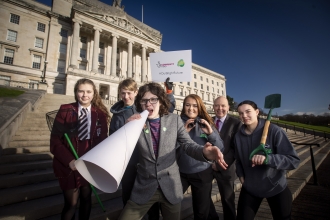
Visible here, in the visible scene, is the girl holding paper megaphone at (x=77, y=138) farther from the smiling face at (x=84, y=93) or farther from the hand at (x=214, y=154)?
the hand at (x=214, y=154)

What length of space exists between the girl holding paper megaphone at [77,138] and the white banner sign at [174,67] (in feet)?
4.74

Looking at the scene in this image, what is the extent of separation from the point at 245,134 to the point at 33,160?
4.86 meters

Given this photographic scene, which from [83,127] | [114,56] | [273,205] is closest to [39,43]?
[114,56]

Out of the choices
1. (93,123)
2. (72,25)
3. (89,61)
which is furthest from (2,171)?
(72,25)

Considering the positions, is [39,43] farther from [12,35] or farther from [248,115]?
[248,115]

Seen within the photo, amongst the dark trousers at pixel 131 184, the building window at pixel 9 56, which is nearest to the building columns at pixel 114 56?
the building window at pixel 9 56

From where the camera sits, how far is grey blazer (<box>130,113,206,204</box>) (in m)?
1.64

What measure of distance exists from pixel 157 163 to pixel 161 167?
7 cm

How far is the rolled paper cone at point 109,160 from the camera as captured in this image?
3.42 feet

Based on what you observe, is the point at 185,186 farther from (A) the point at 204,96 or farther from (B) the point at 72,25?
(A) the point at 204,96

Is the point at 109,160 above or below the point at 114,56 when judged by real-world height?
below

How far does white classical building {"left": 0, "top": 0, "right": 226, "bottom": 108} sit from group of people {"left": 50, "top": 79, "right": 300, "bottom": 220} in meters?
25.6

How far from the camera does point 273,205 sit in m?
1.93

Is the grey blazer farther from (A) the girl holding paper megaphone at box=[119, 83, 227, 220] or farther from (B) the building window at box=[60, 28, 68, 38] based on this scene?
(B) the building window at box=[60, 28, 68, 38]
